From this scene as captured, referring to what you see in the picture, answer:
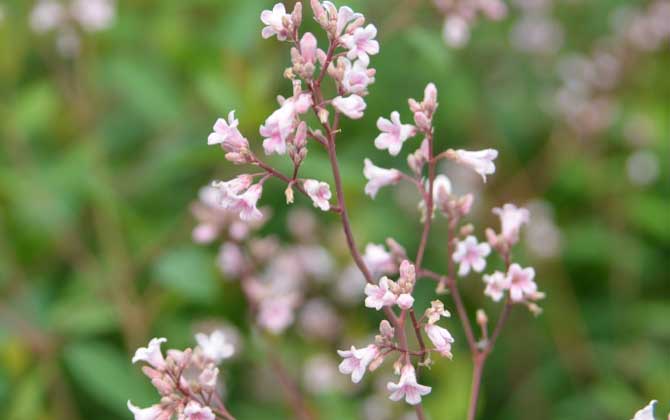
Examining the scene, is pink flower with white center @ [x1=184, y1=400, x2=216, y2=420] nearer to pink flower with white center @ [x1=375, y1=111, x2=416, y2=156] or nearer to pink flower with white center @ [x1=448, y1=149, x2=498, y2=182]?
pink flower with white center @ [x1=375, y1=111, x2=416, y2=156]

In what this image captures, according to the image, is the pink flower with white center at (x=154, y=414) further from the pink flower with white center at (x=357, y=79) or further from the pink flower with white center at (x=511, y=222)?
the pink flower with white center at (x=511, y=222)

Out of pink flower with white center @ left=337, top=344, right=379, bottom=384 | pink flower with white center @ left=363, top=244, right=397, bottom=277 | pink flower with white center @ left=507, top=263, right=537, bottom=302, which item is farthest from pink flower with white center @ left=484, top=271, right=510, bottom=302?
pink flower with white center @ left=337, top=344, right=379, bottom=384

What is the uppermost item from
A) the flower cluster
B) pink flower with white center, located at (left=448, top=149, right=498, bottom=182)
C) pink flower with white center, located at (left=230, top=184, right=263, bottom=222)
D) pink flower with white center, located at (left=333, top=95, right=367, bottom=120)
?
the flower cluster

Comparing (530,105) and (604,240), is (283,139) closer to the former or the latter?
(604,240)

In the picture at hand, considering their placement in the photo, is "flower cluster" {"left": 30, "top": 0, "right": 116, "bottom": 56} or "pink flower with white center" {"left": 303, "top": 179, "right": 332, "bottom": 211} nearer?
"pink flower with white center" {"left": 303, "top": 179, "right": 332, "bottom": 211}

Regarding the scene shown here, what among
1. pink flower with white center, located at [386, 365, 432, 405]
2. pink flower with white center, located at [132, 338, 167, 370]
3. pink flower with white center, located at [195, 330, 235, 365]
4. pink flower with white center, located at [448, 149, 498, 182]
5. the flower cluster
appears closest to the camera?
pink flower with white center, located at [386, 365, 432, 405]

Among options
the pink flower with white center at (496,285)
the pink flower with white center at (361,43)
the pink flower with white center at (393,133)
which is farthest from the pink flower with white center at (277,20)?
the pink flower with white center at (496,285)

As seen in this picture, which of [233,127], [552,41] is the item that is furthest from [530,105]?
[233,127]

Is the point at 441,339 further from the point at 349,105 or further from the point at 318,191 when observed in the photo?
the point at 349,105
